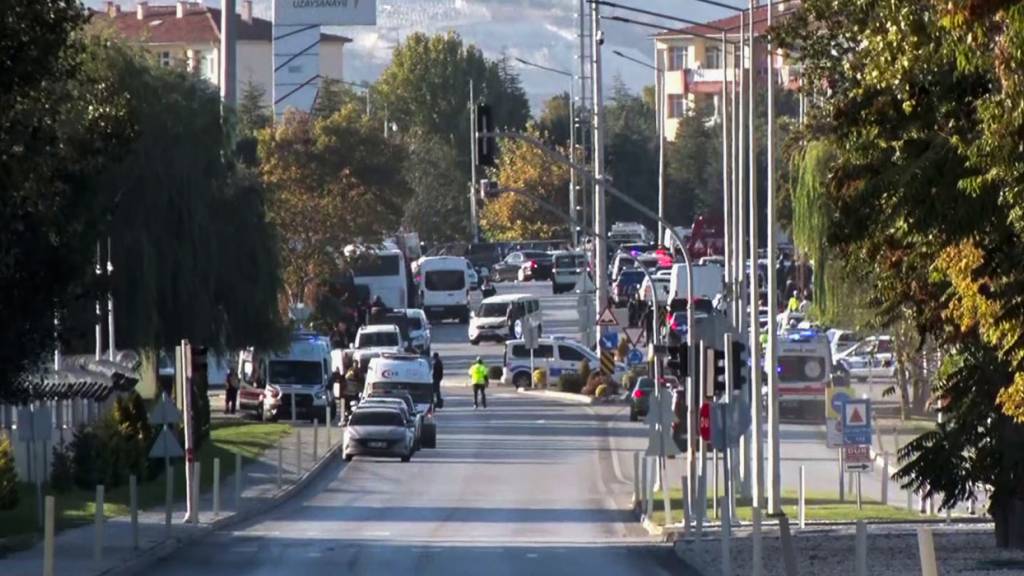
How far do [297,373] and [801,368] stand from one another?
1478 centimetres

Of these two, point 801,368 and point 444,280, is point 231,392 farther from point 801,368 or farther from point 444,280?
point 444,280

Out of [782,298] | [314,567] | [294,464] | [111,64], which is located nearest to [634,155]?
[782,298]

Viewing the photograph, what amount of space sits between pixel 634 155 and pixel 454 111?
819 inches

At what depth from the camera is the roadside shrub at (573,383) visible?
65.6m

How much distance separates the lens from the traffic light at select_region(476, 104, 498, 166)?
112ft

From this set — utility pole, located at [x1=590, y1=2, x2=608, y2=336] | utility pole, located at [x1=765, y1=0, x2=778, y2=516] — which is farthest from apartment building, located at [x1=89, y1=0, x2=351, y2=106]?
utility pole, located at [x1=765, y1=0, x2=778, y2=516]

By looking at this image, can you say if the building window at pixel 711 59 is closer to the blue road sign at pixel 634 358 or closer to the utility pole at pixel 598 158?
the blue road sign at pixel 634 358

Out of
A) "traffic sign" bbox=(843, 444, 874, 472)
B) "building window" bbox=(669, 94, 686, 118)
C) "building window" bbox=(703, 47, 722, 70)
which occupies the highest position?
"building window" bbox=(703, 47, 722, 70)

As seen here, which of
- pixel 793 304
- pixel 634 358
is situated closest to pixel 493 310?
pixel 793 304

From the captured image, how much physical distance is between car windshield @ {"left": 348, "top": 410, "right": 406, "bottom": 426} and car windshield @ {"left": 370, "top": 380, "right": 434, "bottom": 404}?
629cm

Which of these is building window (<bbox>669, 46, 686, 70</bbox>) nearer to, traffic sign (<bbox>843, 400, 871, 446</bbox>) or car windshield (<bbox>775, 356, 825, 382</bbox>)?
car windshield (<bbox>775, 356, 825, 382</bbox>)

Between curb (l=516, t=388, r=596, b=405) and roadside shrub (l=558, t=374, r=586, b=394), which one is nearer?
curb (l=516, t=388, r=596, b=405)

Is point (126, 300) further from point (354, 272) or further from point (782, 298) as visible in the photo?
point (782, 298)

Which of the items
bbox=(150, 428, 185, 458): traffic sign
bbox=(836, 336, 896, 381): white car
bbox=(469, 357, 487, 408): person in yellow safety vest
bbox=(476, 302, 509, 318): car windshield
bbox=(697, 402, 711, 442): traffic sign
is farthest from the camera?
bbox=(476, 302, 509, 318): car windshield
